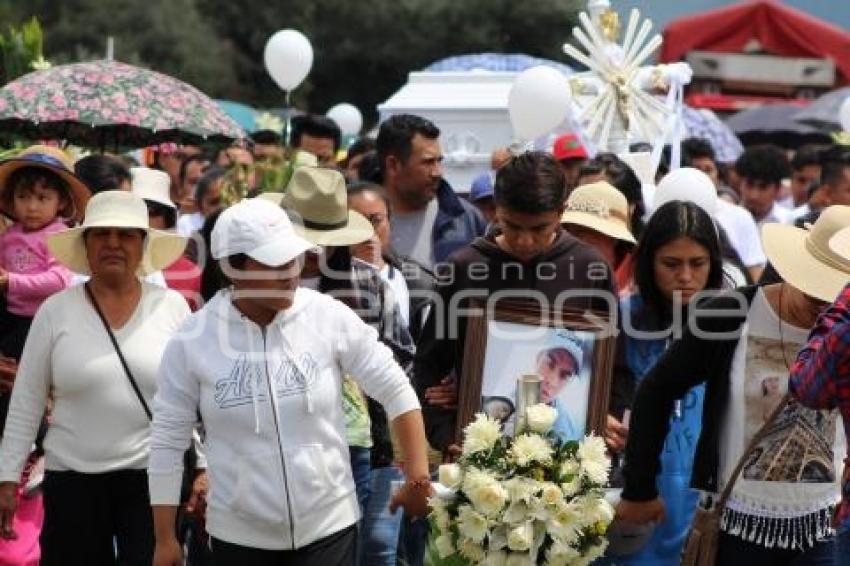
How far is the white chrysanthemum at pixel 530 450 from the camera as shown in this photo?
6320 millimetres

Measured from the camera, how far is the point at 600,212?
8.29 m

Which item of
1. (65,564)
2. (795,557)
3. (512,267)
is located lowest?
(65,564)

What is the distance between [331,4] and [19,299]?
36186mm

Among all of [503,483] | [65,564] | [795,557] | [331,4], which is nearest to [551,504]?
[503,483]

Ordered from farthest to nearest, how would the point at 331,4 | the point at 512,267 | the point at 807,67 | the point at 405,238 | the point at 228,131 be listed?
the point at 331,4
the point at 807,67
the point at 228,131
the point at 405,238
the point at 512,267

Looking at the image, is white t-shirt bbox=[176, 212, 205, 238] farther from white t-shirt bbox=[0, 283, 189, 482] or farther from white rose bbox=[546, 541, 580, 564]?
white rose bbox=[546, 541, 580, 564]

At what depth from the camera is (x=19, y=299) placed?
8570 millimetres

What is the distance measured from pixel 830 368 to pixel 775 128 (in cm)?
2007

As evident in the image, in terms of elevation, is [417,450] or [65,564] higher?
[417,450]

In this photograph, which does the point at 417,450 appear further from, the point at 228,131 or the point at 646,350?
the point at 228,131

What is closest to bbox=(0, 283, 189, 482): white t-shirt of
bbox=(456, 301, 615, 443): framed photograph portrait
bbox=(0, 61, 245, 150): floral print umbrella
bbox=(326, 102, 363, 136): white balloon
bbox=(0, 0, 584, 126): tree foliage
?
bbox=(456, 301, 615, 443): framed photograph portrait

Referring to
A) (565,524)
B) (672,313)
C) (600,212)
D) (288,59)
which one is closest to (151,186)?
(600,212)

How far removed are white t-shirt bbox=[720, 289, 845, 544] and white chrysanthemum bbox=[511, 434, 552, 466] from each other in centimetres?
61

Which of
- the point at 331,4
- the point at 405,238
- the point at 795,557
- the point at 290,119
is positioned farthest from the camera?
the point at 331,4
